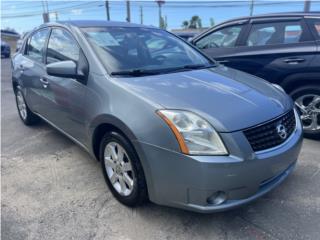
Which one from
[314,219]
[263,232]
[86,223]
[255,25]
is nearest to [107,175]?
[86,223]

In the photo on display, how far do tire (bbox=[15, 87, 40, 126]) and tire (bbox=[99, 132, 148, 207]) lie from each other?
2.37 m

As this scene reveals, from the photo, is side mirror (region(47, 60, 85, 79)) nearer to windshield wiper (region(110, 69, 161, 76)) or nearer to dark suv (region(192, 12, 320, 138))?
windshield wiper (region(110, 69, 161, 76))

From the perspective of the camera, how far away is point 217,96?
2459 mm

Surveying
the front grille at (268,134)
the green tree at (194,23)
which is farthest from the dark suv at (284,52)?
the green tree at (194,23)

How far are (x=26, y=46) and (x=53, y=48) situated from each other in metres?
1.22

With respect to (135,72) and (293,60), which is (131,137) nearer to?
(135,72)

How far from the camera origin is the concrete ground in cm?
237

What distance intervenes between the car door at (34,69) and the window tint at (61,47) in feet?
0.67

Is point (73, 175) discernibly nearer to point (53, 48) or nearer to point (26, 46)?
point (53, 48)

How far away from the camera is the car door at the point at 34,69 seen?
153 inches

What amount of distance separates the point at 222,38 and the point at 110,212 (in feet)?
11.2

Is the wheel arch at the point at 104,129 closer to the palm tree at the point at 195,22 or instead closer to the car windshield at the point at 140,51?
the car windshield at the point at 140,51

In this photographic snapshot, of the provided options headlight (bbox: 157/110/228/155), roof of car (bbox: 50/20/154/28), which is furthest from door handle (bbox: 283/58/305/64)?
headlight (bbox: 157/110/228/155)

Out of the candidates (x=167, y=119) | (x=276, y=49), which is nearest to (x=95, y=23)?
(x=167, y=119)
